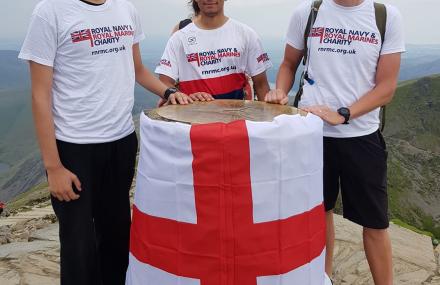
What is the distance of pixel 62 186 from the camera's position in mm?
3316

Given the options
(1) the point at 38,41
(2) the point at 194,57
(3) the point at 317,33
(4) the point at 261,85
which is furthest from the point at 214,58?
(1) the point at 38,41

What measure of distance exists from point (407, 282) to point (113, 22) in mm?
4640

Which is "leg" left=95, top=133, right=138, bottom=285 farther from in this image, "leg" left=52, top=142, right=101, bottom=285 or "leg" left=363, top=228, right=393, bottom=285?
"leg" left=363, top=228, right=393, bottom=285

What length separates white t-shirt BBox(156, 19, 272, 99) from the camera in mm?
4203

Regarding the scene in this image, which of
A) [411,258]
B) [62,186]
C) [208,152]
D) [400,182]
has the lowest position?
[400,182]

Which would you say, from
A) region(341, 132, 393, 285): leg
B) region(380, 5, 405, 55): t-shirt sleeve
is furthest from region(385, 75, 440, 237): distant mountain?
Result: region(380, 5, 405, 55): t-shirt sleeve

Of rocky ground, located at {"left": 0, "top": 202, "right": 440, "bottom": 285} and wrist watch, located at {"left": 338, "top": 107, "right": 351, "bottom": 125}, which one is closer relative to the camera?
wrist watch, located at {"left": 338, "top": 107, "right": 351, "bottom": 125}

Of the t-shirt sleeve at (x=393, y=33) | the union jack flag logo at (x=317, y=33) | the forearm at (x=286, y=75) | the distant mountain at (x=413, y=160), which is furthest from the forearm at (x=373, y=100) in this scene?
the distant mountain at (x=413, y=160)

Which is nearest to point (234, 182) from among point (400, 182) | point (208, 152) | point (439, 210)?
point (208, 152)

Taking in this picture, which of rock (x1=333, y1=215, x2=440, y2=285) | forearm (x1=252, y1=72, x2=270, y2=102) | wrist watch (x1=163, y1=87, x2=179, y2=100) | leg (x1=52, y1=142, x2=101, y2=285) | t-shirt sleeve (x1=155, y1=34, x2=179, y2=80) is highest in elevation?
t-shirt sleeve (x1=155, y1=34, x2=179, y2=80)

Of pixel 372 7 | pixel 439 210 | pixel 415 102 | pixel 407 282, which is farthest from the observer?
pixel 415 102

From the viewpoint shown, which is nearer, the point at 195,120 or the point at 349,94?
the point at 195,120

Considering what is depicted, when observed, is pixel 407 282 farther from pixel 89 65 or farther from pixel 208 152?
pixel 89 65

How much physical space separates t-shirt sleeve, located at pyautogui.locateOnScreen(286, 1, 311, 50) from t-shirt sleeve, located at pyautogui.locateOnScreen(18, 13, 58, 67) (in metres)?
2.00
